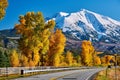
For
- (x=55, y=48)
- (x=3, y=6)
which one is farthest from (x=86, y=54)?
(x=3, y=6)

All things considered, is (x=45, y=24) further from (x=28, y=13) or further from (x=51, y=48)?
(x=51, y=48)

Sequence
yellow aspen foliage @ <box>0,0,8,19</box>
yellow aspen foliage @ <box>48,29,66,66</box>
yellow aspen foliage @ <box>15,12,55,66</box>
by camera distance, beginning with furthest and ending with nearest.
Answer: yellow aspen foliage @ <box>48,29,66,66</box>
yellow aspen foliage @ <box>15,12,55,66</box>
yellow aspen foliage @ <box>0,0,8,19</box>

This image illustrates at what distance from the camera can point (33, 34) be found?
77.8 m

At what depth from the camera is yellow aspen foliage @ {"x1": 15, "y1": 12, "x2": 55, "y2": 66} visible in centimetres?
7688

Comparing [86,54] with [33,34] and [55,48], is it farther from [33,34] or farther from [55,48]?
[33,34]

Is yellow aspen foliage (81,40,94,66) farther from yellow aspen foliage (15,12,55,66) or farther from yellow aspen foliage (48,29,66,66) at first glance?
yellow aspen foliage (15,12,55,66)

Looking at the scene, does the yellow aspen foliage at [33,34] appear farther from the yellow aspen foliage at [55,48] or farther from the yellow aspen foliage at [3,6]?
Answer: the yellow aspen foliage at [3,6]

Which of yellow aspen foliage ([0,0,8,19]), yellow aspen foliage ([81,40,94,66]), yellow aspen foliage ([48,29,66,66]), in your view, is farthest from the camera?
yellow aspen foliage ([81,40,94,66])

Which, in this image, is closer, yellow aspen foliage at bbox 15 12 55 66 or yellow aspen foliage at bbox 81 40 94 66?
yellow aspen foliage at bbox 15 12 55 66

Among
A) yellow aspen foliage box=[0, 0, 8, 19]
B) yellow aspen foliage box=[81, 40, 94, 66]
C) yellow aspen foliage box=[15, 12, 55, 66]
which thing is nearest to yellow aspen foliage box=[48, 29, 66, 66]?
yellow aspen foliage box=[15, 12, 55, 66]

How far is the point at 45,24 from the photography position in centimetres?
7975

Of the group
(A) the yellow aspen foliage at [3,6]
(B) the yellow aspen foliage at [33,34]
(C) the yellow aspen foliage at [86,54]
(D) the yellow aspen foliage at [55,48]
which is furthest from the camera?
(C) the yellow aspen foliage at [86,54]

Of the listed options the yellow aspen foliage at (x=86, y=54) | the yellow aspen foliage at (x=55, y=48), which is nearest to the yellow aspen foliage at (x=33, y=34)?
the yellow aspen foliage at (x=55, y=48)

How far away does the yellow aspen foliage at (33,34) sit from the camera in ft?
252
